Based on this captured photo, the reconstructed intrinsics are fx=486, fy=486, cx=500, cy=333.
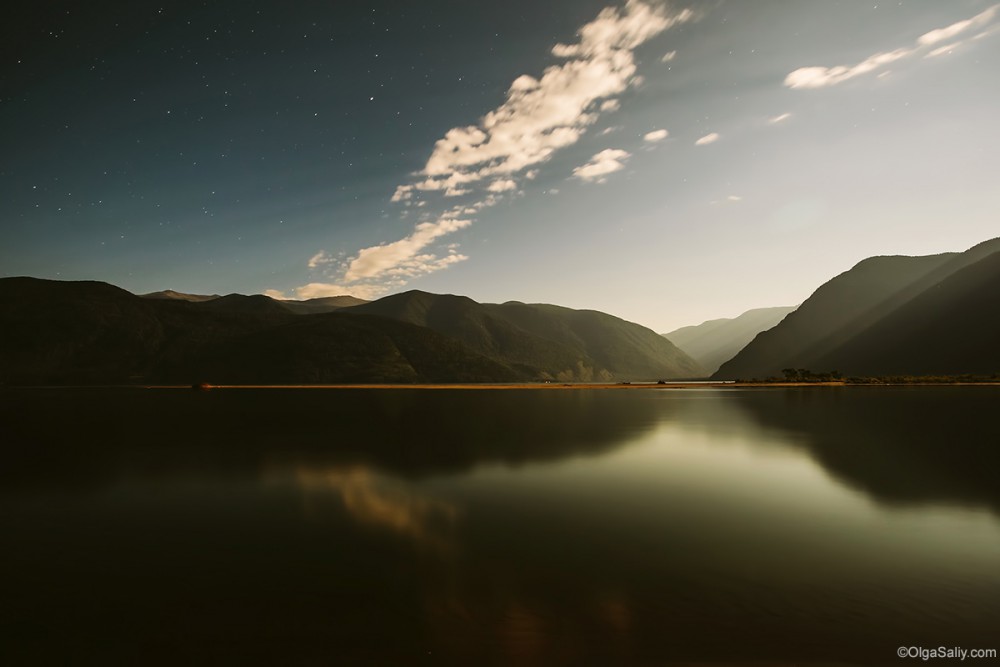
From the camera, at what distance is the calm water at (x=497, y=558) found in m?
7.59

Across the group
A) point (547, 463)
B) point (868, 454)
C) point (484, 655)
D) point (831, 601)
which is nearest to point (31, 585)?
point (484, 655)

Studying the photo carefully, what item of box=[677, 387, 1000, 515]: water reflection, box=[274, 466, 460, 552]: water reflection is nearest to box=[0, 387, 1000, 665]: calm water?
box=[274, 466, 460, 552]: water reflection

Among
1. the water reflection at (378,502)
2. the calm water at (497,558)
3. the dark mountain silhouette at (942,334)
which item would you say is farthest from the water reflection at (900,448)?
the dark mountain silhouette at (942,334)

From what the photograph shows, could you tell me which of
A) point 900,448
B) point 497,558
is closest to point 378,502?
point 497,558

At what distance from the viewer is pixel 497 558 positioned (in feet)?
37.9

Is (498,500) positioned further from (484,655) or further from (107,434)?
(107,434)

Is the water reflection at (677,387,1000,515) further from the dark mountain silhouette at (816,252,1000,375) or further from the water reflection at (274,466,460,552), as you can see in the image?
the dark mountain silhouette at (816,252,1000,375)

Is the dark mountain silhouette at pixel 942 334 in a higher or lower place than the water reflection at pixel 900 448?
higher

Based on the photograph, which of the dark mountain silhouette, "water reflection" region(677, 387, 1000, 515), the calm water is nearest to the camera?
the calm water

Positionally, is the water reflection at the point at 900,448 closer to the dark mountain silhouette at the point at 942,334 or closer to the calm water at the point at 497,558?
the calm water at the point at 497,558

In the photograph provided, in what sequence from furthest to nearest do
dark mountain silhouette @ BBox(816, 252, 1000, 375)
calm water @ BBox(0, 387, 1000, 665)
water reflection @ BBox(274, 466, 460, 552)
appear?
dark mountain silhouette @ BBox(816, 252, 1000, 375) < water reflection @ BBox(274, 466, 460, 552) < calm water @ BBox(0, 387, 1000, 665)

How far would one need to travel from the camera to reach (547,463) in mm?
24859

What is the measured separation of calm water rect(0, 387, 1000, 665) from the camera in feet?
24.9

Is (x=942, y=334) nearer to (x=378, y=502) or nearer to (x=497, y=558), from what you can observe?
(x=378, y=502)
